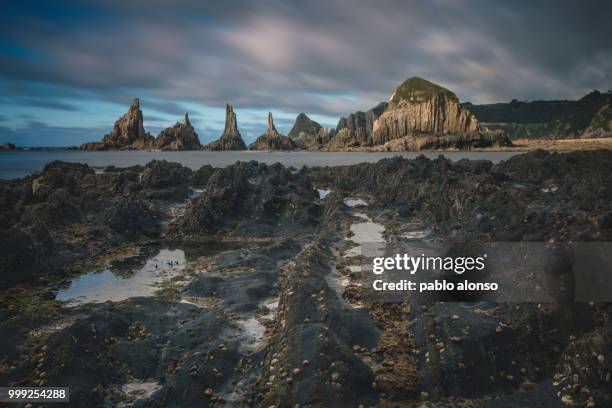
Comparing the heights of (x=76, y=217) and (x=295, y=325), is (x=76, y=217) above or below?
above

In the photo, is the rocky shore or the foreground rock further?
the foreground rock

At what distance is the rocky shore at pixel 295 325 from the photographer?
8.93 m

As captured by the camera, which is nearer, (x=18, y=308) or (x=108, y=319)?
(x=108, y=319)

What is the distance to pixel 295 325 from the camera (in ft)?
36.6

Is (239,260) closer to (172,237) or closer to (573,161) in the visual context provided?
(172,237)

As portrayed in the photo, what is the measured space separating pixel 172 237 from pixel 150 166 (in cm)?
1815

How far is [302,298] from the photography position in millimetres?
12719

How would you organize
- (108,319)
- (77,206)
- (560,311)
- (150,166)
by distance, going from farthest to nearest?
1. (150,166)
2. (77,206)
3. (108,319)
4. (560,311)

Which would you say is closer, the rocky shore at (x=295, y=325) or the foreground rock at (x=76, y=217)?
the rocky shore at (x=295, y=325)

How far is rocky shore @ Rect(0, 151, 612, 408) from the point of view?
8.93 meters

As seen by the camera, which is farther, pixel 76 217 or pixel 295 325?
pixel 76 217

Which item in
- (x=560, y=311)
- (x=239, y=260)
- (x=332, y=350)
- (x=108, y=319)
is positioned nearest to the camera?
(x=332, y=350)

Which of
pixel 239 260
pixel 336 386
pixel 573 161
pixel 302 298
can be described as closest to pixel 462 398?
pixel 336 386

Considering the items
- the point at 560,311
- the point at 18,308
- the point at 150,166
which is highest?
the point at 150,166
